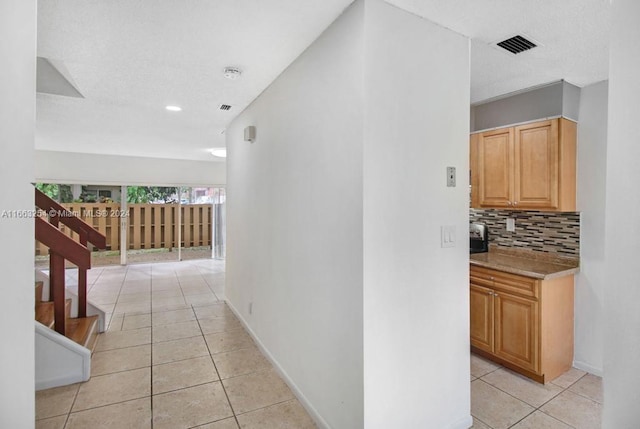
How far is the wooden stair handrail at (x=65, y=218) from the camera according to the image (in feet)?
12.2

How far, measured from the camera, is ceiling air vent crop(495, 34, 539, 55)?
2.02 metres

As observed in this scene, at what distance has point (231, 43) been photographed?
2137 millimetres

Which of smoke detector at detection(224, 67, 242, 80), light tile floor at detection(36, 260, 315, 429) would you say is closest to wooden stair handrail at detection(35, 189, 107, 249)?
light tile floor at detection(36, 260, 315, 429)

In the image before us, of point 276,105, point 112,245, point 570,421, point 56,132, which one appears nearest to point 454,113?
point 276,105

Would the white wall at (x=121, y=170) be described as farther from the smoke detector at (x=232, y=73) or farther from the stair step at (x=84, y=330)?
the smoke detector at (x=232, y=73)

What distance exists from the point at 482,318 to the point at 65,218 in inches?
184

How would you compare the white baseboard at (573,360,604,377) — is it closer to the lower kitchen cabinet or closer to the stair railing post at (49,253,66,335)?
the lower kitchen cabinet

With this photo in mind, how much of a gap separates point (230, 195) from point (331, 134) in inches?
106

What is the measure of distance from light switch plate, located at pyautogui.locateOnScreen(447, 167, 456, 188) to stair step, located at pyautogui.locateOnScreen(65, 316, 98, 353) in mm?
3350

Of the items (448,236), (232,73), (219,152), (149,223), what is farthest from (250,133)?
(149,223)

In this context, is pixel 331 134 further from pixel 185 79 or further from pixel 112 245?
pixel 112 245

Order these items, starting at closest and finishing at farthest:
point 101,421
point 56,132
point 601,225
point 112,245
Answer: point 101,421 → point 601,225 → point 56,132 → point 112,245

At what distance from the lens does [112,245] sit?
311 inches

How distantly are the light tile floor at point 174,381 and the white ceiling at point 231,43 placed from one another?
247 cm
